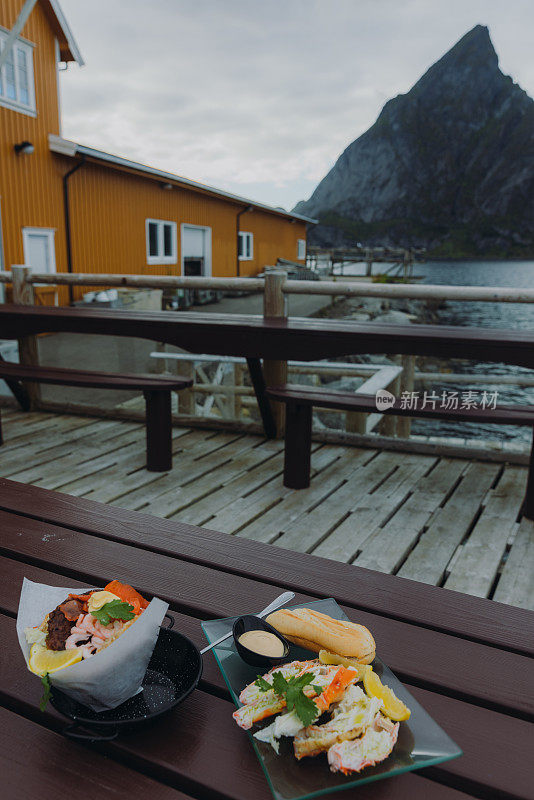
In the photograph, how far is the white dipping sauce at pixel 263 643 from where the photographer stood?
97 cm

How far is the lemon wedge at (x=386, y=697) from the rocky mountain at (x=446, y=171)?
13018cm

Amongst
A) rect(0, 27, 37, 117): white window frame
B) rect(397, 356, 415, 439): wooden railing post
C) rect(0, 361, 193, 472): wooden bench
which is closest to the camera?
rect(0, 361, 193, 472): wooden bench

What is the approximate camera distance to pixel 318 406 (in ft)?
11.9

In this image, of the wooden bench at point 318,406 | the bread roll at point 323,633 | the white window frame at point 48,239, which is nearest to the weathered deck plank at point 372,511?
the wooden bench at point 318,406

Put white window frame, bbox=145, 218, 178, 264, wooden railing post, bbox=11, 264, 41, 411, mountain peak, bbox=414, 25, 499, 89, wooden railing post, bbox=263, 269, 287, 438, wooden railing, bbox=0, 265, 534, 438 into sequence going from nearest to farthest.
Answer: wooden railing, bbox=0, 265, 534, 438 → wooden railing post, bbox=263, 269, 287, 438 → wooden railing post, bbox=11, 264, 41, 411 → white window frame, bbox=145, 218, 178, 264 → mountain peak, bbox=414, 25, 499, 89

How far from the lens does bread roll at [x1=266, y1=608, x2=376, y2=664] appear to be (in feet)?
3.17

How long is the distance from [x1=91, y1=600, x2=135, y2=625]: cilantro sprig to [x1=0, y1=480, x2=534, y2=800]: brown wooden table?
17cm

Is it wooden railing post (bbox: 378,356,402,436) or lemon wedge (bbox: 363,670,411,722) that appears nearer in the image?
lemon wedge (bbox: 363,670,411,722)

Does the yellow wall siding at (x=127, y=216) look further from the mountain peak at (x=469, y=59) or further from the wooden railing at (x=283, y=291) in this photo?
the mountain peak at (x=469, y=59)

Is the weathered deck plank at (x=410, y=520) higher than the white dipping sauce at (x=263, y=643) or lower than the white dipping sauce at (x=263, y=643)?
lower

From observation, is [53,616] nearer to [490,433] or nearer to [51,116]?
[490,433]

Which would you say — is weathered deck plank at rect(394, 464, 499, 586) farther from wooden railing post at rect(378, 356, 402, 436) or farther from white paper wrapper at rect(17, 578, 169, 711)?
white paper wrapper at rect(17, 578, 169, 711)

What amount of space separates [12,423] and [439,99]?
7144 inches

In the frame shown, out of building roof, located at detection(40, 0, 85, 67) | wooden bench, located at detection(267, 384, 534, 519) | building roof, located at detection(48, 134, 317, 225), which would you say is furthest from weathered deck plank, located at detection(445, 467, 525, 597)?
building roof, located at detection(40, 0, 85, 67)
